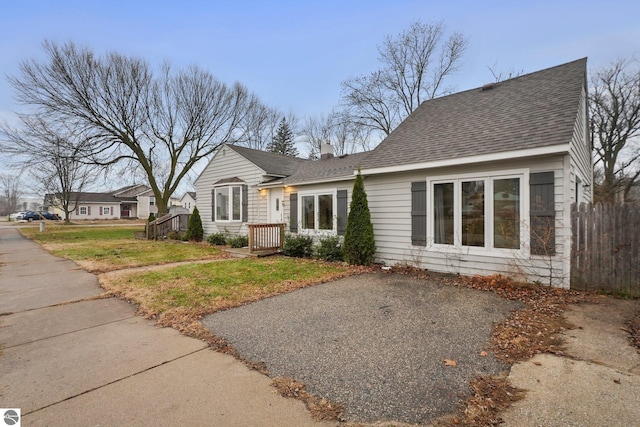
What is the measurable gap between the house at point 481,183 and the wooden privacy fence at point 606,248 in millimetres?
189

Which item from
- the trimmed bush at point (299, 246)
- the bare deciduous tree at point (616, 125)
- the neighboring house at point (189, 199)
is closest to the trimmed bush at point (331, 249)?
the trimmed bush at point (299, 246)

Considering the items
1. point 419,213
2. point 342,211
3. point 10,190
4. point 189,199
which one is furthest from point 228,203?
point 10,190

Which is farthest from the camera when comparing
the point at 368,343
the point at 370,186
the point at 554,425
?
the point at 370,186

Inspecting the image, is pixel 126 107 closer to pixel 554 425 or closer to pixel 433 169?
pixel 433 169

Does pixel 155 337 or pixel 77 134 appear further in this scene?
pixel 77 134

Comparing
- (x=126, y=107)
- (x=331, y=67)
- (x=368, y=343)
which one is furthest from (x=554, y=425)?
(x=126, y=107)

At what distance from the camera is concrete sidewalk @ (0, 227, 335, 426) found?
2.15m

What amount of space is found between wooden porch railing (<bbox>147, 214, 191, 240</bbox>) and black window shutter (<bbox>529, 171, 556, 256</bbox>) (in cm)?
1512

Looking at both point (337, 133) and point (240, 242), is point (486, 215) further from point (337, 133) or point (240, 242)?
point (337, 133)

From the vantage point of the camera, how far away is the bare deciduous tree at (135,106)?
1573cm

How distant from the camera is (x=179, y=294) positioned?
5.29m

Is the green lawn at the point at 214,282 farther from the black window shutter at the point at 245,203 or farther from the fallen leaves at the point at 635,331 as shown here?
the fallen leaves at the point at 635,331

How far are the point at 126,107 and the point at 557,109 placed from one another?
21068mm

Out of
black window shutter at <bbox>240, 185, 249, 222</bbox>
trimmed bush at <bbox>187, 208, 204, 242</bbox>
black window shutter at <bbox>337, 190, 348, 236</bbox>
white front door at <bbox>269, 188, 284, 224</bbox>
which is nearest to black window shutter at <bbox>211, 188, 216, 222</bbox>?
trimmed bush at <bbox>187, 208, 204, 242</bbox>
